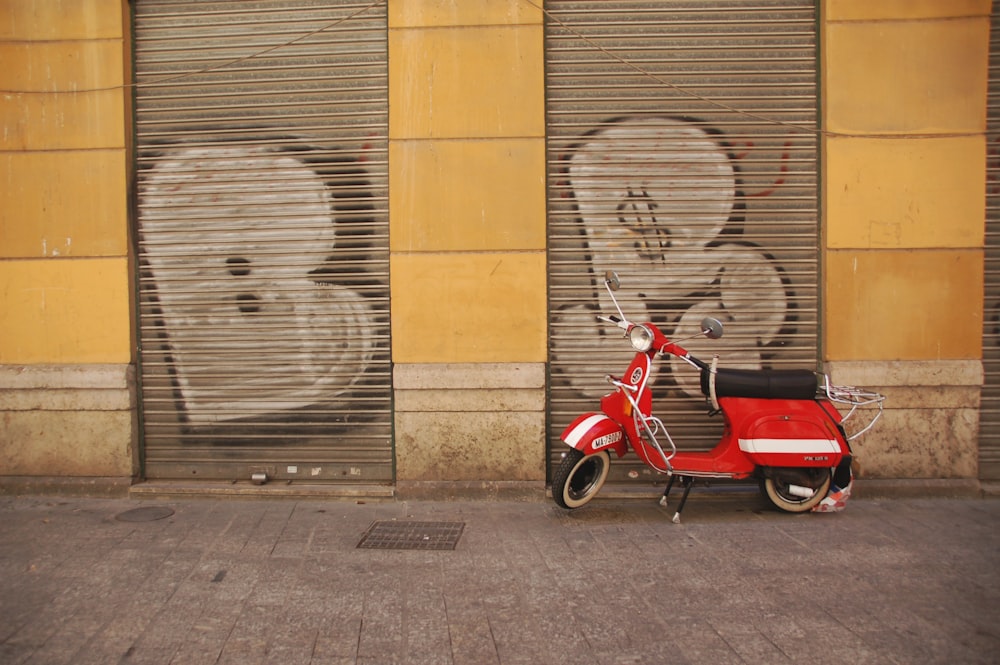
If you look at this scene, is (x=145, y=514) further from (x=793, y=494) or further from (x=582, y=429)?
(x=793, y=494)

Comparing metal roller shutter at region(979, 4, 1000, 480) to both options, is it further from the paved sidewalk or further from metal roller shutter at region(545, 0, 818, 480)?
metal roller shutter at region(545, 0, 818, 480)

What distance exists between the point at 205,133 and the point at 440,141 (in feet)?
7.24

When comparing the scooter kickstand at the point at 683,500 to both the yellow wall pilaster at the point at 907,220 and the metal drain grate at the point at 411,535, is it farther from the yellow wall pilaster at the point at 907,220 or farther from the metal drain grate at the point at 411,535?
the yellow wall pilaster at the point at 907,220

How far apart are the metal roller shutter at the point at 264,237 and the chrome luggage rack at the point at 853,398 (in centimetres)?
381

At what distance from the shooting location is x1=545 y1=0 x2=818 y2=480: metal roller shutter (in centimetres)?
624

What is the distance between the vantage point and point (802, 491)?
18.1ft

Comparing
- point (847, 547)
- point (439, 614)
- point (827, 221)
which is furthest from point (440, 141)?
point (847, 547)

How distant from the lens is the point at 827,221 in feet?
20.2

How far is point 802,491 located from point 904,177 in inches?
117

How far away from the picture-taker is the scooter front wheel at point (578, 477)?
542 cm

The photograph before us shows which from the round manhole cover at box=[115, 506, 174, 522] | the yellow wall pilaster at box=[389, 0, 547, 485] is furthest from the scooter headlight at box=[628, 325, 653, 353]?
the round manhole cover at box=[115, 506, 174, 522]

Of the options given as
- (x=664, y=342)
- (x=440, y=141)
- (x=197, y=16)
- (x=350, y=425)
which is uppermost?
(x=197, y=16)

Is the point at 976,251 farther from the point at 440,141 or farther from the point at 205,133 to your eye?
the point at 205,133

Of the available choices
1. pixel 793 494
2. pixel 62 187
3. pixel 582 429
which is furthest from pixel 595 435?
pixel 62 187
